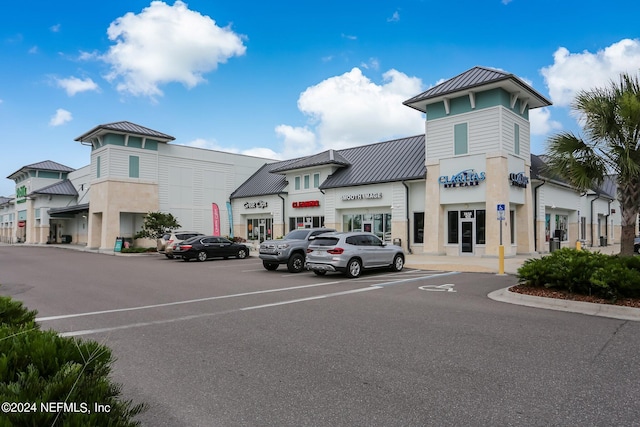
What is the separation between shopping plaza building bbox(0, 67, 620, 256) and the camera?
2458 centimetres

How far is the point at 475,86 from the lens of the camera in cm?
2400

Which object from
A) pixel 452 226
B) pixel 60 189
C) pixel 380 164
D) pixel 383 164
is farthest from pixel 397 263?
pixel 60 189

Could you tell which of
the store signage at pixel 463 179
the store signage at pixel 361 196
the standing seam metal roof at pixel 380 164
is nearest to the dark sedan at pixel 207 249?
the store signage at pixel 361 196

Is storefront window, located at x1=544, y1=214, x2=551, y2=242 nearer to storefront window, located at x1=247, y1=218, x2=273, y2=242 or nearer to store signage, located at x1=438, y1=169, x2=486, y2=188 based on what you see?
store signage, located at x1=438, y1=169, x2=486, y2=188

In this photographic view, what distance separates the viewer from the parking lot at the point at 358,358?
4.17 meters

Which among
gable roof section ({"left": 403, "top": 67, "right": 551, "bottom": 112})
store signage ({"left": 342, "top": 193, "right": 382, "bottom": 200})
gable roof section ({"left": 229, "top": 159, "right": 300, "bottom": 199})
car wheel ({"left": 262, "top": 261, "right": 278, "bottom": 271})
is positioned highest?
gable roof section ({"left": 403, "top": 67, "right": 551, "bottom": 112})

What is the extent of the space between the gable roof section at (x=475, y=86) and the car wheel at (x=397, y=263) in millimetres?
11908

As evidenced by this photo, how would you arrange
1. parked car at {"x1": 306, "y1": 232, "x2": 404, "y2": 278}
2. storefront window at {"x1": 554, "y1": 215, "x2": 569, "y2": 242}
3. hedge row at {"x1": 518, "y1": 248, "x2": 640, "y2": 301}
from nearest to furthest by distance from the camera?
hedge row at {"x1": 518, "y1": 248, "x2": 640, "y2": 301}
parked car at {"x1": 306, "y1": 232, "x2": 404, "y2": 278}
storefront window at {"x1": 554, "y1": 215, "x2": 569, "y2": 242}

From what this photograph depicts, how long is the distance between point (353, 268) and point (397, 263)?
285 cm

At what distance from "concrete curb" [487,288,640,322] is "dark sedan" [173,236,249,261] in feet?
58.8

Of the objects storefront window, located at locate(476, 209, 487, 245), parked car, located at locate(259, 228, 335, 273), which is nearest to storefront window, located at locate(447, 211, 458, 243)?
storefront window, located at locate(476, 209, 487, 245)

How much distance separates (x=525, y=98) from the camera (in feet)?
84.8

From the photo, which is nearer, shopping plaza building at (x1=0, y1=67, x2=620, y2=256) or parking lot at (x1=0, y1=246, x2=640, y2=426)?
parking lot at (x1=0, y1=246, x2=640, y2=426)

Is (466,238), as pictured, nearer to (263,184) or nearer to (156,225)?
(263,184)
